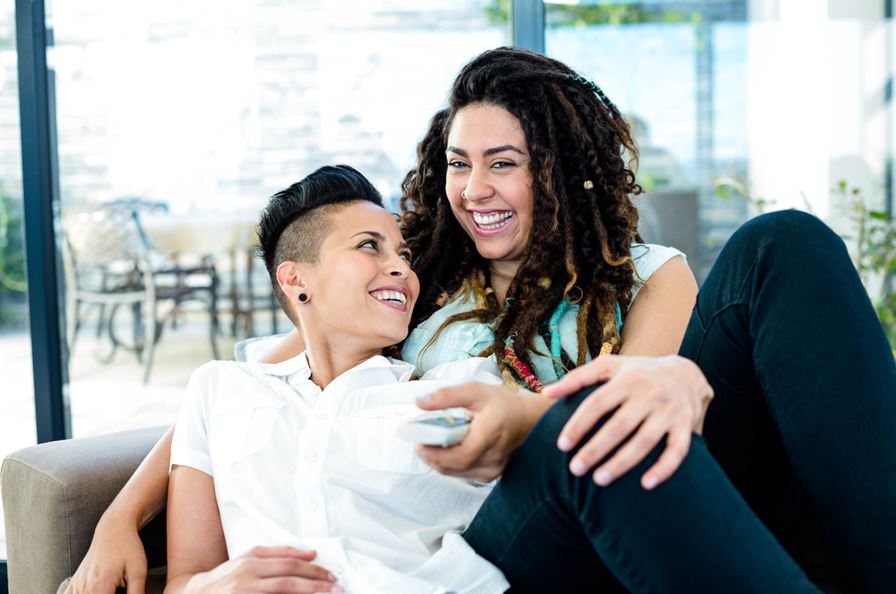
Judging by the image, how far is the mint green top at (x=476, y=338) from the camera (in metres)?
1.56

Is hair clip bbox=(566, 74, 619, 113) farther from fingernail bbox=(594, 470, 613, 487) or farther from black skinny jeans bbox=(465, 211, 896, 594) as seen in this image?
fingernail bbox=(594, 470, 613, 487)

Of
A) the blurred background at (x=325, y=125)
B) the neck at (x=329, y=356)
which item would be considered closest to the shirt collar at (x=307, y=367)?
the neck at (x=329, y=356)

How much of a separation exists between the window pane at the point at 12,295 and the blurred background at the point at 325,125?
314 millimetres

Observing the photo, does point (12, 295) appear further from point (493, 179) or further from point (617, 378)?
point (617, 378)

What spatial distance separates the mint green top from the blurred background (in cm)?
199

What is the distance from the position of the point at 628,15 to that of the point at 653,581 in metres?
3.51

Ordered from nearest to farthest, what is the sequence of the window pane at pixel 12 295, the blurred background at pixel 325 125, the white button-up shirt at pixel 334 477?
1. the white button-up shirt at pixel 334 477
2. the window pane at pixel 12 295
3. the blurred background at pixel 325 125

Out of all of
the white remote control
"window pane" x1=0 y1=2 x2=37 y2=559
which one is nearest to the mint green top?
the white remote control

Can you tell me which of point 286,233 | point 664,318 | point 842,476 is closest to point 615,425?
point 842,476

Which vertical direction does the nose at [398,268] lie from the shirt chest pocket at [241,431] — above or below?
above

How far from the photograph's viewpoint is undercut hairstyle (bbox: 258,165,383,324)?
1.50 meters

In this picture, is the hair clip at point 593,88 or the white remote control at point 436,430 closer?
the white remote control at point 436,430

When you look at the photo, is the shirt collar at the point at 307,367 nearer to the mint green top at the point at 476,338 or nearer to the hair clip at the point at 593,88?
the mint green top at the point at 476,338

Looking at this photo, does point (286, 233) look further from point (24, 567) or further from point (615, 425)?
point (615, 425)
